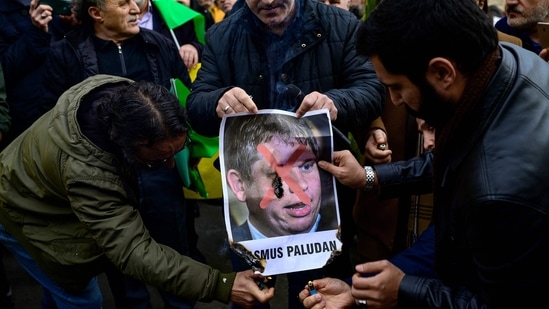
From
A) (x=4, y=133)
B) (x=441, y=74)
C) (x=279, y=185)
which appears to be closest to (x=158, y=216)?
(x=4, y=133)

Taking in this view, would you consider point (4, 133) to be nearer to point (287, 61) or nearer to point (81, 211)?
Answer: point (81, 211)

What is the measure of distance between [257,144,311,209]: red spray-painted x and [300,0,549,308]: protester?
1.94 feet

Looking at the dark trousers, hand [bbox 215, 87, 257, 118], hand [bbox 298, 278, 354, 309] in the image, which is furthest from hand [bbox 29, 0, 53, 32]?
hand [bbox 298, 278, 354, 309]

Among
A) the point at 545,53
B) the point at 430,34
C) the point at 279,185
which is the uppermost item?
the point at 430,34

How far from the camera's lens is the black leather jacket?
123 centimetres

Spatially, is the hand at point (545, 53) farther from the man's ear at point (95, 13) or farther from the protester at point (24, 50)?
the protester at point (24, 50)

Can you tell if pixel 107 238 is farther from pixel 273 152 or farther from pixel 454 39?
pixel 454 39

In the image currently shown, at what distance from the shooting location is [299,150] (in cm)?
200

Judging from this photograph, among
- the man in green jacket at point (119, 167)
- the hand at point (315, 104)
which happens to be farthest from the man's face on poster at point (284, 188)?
the man in green jacket at point (119, 167)

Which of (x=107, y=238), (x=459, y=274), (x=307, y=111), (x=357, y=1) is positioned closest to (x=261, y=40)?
(x=307, y=111)

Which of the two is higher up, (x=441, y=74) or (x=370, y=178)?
(x=441, y=74)

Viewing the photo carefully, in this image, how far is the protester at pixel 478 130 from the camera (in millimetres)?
1242

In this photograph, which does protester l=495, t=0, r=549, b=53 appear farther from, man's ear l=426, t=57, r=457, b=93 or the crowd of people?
man's ear l=426, t=57, r=457, b=93

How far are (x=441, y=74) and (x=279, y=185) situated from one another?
82 centimetres
